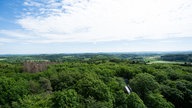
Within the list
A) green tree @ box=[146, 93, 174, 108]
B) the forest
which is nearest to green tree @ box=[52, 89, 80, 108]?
the forest

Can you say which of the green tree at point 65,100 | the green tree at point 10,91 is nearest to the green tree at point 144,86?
the green tree at point 65,100

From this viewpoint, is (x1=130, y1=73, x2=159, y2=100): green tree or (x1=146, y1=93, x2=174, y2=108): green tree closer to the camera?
(x1=146, y1=93, x2=174, y2=108): green tree

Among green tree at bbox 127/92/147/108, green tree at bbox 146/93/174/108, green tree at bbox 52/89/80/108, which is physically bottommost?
green tree at bbox 146/93/174/108

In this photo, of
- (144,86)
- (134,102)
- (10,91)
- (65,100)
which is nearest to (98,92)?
(134,102)

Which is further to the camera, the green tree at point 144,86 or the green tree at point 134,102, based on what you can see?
the green tree at point 144,86

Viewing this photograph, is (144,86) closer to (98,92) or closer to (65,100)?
(98,92)

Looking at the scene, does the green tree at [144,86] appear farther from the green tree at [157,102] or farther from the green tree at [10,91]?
the green tree at [10,91]

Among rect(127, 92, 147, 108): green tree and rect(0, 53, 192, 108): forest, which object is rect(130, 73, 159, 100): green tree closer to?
rect(0, 53, 192, 108): forest

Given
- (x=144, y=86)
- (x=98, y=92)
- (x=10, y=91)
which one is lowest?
(x=10, y=91)

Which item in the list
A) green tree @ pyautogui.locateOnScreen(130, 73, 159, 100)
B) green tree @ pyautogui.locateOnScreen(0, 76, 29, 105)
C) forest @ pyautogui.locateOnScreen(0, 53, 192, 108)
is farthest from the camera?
green tree @ pyautogui.locateOnScreen(130, 73, 159, 100)

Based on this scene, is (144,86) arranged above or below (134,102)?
above

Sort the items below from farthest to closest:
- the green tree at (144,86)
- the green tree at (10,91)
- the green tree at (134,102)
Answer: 1. the green tree at (144,86)
2. the green tree at (10,91)
3. the green tree at (134,102)

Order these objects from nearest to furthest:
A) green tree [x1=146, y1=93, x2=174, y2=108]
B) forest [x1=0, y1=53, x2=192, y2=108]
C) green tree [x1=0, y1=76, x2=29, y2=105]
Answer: forest [x1=0, y1=53, x2=192, y2=108]
green tree [x1=146, y1=93, x2=174, y2=108]
green tree [x1=0, y1=76, x2=29, y2=105]
